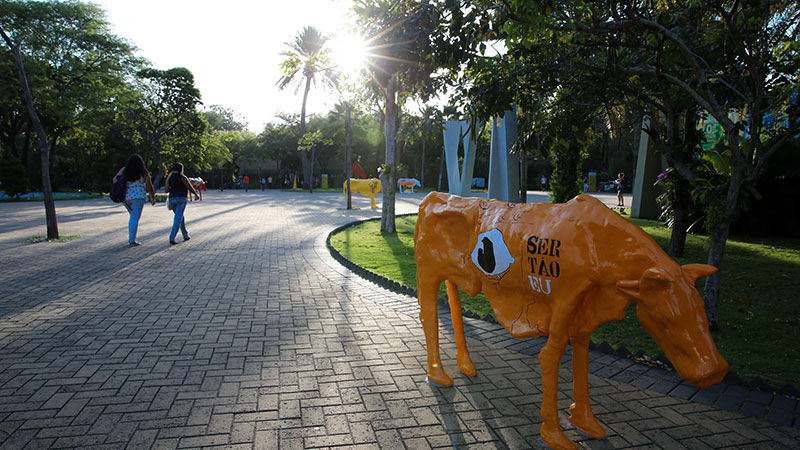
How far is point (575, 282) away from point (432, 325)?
61.8 inches

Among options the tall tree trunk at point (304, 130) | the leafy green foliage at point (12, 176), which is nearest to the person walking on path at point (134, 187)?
the leafy green foliage at point (12, 176)

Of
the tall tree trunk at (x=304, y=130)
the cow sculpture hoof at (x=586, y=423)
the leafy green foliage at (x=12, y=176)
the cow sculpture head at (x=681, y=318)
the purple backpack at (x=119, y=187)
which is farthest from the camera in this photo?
the tall tree trunk at (x=304, y=130)

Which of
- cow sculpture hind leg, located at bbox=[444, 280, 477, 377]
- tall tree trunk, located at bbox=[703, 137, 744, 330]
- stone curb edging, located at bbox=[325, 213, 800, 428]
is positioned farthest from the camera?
tall tree trunk, located at bbox=[703, 137, 744, 330]

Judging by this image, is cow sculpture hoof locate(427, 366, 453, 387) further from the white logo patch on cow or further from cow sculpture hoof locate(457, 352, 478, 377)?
the white logo patch on cow

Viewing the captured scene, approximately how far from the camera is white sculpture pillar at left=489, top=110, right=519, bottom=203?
55.4 feet

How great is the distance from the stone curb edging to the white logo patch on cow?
183 centimetres

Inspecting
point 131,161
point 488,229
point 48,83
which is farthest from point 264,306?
point 48,83

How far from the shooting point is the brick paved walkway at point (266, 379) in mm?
3025

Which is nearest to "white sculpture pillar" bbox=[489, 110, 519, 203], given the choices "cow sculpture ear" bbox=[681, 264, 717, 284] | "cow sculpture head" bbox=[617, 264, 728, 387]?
"cow sculpture ear" bbox=[681, 264, 717, 284]

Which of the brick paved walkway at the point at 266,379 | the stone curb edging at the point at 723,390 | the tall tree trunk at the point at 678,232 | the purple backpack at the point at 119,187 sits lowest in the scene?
the brick paved walkway at the point at 266,379

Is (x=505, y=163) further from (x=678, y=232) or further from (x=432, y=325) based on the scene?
(x=432, y=325)

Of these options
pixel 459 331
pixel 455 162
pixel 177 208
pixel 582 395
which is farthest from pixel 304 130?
pixel 582 395

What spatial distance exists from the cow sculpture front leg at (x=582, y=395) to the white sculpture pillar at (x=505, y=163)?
1396 cm

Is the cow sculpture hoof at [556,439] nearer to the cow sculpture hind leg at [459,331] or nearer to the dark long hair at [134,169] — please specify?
the cow sculpture hind leg at [459,331]
